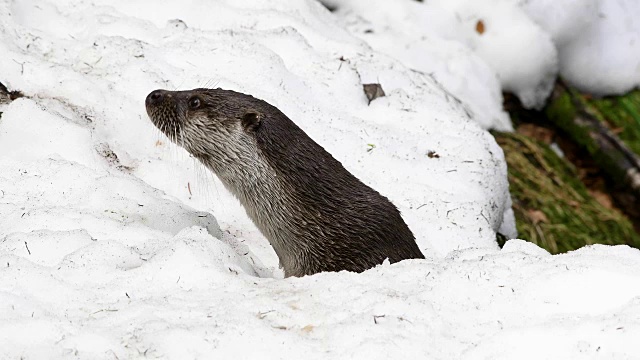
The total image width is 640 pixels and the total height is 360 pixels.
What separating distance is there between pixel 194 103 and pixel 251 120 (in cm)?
36

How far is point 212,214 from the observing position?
4441 mm

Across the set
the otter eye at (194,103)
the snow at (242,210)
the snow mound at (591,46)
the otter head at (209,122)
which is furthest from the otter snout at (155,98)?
the snow mound at (591,46)

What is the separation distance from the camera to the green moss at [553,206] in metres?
6.10

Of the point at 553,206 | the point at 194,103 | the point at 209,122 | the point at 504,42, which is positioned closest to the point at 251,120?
the point at 209,122

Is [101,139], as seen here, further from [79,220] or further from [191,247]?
[191,247]

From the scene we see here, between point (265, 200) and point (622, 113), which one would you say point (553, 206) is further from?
point (265, 200)

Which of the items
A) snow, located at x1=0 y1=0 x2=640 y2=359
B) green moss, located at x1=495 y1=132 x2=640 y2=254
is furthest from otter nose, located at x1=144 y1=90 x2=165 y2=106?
green moss, located at x1=495 y1=132 x2=640 y2=254

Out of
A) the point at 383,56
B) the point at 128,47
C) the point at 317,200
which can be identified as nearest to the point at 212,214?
the point at 317,200

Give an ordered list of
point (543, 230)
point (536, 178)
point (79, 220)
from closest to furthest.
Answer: point (79, 220)
point (543, 230)
point (536, 178)

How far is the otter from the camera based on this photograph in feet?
13.1

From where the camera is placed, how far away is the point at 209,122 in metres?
4.31

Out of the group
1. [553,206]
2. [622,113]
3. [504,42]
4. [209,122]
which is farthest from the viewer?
[622,113]

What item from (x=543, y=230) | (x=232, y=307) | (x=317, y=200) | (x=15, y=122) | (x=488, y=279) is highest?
(x=488, y=279)

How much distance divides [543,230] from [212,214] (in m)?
2.64
